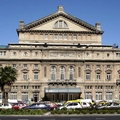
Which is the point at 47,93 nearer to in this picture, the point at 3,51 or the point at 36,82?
the point at 36,82

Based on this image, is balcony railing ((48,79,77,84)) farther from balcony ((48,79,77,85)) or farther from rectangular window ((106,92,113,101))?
rectangular window ((106,92,113,101))

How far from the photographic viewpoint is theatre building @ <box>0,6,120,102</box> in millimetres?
89562

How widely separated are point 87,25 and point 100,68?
14.1m

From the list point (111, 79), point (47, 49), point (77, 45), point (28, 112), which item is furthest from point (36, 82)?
point (28, 112)

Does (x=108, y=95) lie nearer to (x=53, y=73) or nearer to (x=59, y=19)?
(x=53, y=73)

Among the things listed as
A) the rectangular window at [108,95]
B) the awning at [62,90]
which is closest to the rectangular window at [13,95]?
the awning at [62,90]

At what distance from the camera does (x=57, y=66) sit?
9131 centimetres

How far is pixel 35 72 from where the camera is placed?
90875mm

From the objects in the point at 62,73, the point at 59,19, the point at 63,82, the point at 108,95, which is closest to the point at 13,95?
the point at 63,82

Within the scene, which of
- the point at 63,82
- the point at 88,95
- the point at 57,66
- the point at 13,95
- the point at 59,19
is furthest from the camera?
the point at 59,19

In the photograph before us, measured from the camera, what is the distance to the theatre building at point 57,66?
3526 inches

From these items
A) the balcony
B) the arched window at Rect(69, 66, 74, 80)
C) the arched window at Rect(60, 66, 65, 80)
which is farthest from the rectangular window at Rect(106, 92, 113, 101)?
the arched window at Rect(60, 66, 65, 80)

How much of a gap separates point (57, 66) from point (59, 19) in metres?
15.3

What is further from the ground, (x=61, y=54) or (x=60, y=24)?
(x=60, y=24)
